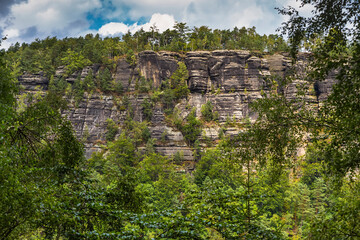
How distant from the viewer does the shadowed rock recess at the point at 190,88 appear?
67625mm

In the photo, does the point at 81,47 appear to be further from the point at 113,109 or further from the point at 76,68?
the point at 113,109

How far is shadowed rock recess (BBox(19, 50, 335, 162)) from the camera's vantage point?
6762 cm

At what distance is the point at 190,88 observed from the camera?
2953 inches

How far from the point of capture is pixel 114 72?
79562 mm

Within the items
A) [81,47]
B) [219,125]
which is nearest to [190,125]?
[219,125]

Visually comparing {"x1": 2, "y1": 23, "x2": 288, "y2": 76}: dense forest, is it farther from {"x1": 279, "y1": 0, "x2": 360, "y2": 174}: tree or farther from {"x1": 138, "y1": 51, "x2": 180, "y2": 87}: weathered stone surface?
{"x1": 279, "y1": 0, "x2": 360, "y2": 174}: tree

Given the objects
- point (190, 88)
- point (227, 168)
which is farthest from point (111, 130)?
point (227, 168)

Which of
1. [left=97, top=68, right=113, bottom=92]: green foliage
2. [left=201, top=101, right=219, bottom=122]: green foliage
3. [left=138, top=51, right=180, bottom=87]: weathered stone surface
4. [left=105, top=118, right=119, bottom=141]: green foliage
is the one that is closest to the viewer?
[left=105, top=118, right=119, bottom=141]: green foliage

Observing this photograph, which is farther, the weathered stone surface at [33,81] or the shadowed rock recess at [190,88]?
the weathered stone surface at [33,81]

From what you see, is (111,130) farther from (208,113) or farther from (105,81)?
(208,113)

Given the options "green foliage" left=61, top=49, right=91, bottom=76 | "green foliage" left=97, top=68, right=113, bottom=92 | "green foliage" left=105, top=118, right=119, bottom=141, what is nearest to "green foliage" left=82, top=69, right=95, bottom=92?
"green foliage" left=97, top=68, right=113, bottom=92

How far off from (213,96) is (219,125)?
950cm

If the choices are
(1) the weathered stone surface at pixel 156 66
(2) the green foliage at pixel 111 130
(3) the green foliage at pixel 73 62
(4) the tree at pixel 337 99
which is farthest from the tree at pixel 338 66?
(3) the green foliage at pixel 73 62

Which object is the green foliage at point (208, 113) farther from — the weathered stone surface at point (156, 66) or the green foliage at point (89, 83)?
the green foliage at point (89, 83)
